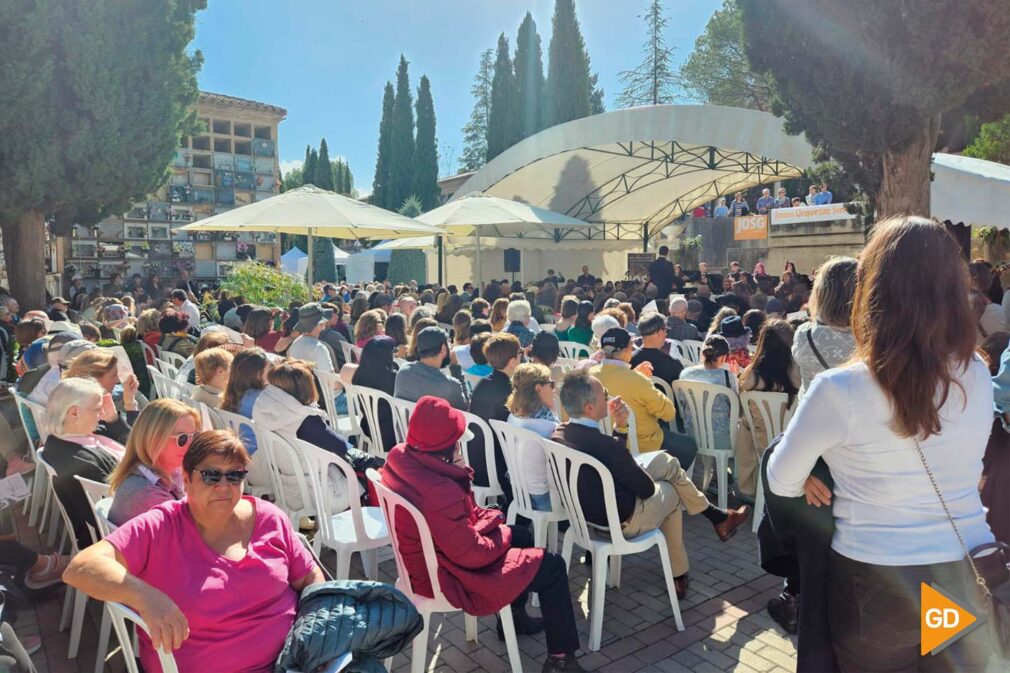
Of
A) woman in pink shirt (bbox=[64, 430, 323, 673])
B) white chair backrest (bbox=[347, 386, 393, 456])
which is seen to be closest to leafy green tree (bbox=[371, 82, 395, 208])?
white chair backrest (bbox=[347, 386, 393, 456])

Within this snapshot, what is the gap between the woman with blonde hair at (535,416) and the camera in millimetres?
3721

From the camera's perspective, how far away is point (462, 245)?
20781 millimetres

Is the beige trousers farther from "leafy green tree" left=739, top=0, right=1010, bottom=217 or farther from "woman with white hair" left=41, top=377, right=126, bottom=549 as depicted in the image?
"leafy green tree" left=739, top=0, right=1010, bottom=217

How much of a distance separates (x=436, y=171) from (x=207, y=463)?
40.9 m

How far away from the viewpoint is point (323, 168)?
50.9m

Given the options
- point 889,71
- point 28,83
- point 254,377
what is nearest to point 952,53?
point 889,71

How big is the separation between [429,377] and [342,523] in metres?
1.38

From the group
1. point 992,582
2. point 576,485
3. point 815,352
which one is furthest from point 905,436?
point 576,485

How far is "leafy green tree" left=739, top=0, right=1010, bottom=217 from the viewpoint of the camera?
894 cm

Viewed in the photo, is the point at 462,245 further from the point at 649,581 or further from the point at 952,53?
the point at 649,581

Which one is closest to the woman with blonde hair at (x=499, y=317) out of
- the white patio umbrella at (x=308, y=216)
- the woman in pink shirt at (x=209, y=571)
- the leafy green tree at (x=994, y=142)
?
the white patio umbrella at (x=308, y=216)

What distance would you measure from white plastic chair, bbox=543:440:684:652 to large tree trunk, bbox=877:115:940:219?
8424 mm

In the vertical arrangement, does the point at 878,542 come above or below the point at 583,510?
above

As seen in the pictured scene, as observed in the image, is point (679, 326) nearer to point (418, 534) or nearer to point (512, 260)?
point (418, 534)
